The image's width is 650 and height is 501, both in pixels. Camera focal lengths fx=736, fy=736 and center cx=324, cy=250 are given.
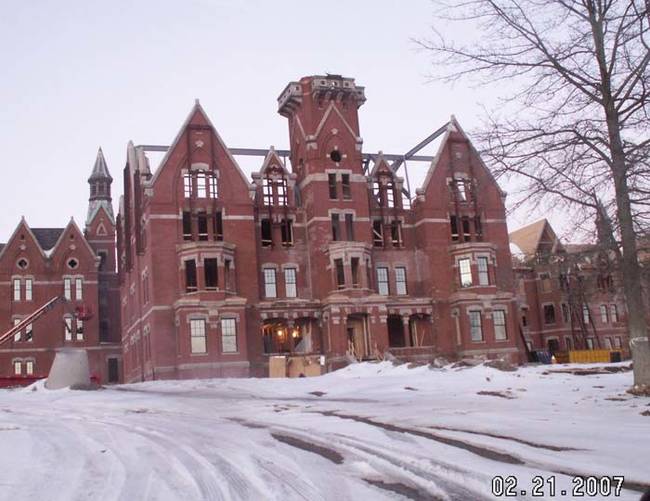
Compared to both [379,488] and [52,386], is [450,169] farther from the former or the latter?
[379,488]

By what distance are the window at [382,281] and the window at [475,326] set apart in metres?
6.56

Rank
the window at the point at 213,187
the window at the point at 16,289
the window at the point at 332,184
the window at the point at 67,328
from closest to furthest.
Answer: the window at the point at 213,187
the window at the point at 332,184
the window at the point at 16,289
the window at the point at 67,328

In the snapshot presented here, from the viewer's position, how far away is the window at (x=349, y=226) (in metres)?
54.5

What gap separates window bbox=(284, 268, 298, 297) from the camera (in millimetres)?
54188

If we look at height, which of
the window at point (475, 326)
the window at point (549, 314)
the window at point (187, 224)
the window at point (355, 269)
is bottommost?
the window at point (475, 326)

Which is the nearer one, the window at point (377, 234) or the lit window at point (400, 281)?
the lit window at point (400, 281)

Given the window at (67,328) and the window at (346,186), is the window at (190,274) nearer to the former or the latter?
the window at (346,186)

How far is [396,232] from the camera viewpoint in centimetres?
5797

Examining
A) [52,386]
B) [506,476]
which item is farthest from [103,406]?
[506,476]

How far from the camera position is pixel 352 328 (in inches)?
2117

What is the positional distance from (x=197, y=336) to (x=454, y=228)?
22404 mm

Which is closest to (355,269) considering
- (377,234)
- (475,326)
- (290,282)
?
(290,282)

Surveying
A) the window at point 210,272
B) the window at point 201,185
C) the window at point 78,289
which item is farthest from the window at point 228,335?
the window at point 78,289

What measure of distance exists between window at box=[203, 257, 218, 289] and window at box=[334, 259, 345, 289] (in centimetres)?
867
